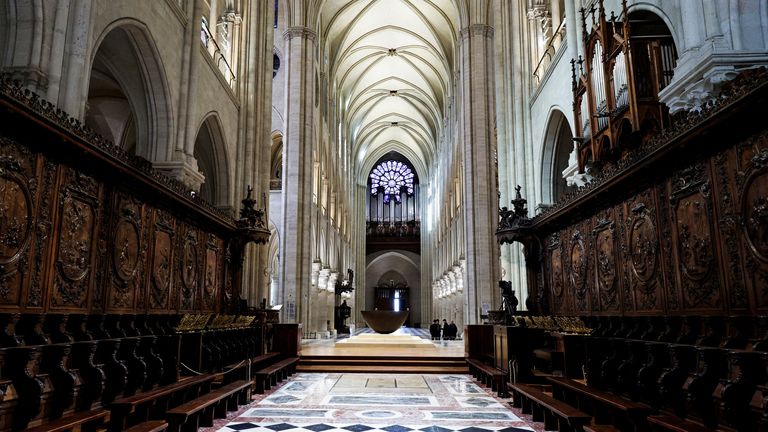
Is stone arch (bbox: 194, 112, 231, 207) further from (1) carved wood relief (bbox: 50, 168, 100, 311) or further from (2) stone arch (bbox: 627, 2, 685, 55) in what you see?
(2) stone arch (bbox: 627, 2, 685, 55)

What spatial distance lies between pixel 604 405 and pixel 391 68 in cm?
3158

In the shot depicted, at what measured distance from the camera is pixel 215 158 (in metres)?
Result: 13.8

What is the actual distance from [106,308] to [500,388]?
18.7 ft

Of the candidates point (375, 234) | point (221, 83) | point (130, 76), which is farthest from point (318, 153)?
point (375, 234)

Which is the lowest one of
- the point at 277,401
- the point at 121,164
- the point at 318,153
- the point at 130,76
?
the point at 277,401

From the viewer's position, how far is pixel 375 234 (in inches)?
1885

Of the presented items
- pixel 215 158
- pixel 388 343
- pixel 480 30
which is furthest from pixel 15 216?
pixel 480 30

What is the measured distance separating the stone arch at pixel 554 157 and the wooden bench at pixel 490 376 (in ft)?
16.1

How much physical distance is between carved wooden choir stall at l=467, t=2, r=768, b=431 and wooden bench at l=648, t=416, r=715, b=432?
12mm

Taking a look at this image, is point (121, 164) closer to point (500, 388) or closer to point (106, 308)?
point (106, 308)

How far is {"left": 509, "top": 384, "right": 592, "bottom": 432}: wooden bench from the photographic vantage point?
495 cm

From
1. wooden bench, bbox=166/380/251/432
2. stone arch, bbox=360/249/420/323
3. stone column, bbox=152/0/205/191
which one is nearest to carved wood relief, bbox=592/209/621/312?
wooden bench, bbox=166/380/251/432

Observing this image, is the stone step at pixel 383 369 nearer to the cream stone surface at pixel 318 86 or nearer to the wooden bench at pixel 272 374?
the wooden bench at pixel 272 374

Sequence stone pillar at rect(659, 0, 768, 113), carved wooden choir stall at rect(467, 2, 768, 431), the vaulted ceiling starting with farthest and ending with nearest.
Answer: the vaulted ceiling → stone pillar at rect(659, 0, 768, 113) → carved wooden choir stall at rect(467, 2, 768, 431)
